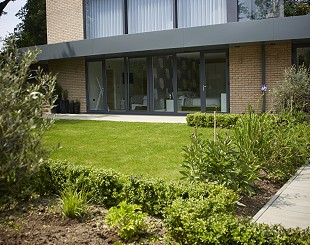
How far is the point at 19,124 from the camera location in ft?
8.63

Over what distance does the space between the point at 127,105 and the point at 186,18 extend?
4835mm

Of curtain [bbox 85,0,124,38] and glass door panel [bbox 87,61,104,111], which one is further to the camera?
glass door panel [bbox 87,61,104,111]

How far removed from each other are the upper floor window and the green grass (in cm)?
584

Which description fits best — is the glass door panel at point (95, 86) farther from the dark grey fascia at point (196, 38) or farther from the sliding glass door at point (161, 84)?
the dark grey fascia at point (196, 38)

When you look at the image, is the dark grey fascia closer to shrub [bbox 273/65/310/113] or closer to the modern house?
the modern house

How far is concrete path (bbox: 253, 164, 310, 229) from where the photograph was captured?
4.14 meters

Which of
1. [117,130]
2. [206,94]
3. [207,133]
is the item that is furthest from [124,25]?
[207,133]

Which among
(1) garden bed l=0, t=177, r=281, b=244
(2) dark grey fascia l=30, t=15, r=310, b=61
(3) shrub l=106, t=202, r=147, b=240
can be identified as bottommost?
(1) garden bed l=0, t=177, r=281, b=244

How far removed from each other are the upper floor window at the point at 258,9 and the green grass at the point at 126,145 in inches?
230

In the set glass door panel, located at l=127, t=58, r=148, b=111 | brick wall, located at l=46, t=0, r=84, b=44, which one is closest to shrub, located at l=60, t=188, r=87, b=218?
glass door panel, located at l=127, t=58, r=148, b=111

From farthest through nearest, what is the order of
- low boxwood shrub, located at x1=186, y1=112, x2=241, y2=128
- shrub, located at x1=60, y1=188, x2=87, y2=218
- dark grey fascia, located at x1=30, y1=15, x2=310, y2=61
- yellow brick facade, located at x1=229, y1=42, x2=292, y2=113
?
yellow brick facade, located at x1=229, y1=42, x2=292, y2=113 < dark grey fascia, located at x1=30, y1=15, x2=310, y2=61 < low boxwood shrub, located at x1=186, y1=112, x2=241, y2=128 < shrub, located at x1=60, y1=188, x2=87, y2=218

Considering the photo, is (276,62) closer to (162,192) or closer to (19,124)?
(162,192)

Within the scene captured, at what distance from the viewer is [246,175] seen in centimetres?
502

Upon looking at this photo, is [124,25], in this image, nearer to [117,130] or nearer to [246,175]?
[117,130]
